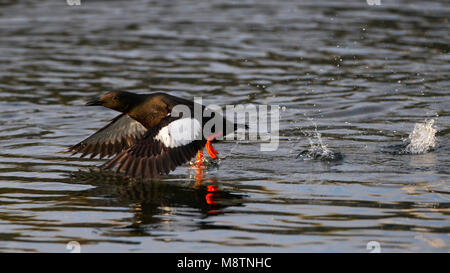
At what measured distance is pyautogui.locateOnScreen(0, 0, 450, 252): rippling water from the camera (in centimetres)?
625

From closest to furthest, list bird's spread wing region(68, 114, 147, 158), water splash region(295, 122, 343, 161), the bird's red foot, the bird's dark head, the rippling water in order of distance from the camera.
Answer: the rippling water → the bird's red foot → the bird's dark head → water splash region(295, 122, 343, 161) → bird's spread wing region(68, 114, 147, 158)

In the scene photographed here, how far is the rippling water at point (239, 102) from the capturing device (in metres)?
6.25

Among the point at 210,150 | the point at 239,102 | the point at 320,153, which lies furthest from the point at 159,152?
the point at 239,102

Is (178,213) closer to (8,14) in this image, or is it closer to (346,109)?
(346,109)

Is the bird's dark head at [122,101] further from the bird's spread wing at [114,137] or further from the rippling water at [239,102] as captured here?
the rippling water at [239,102]

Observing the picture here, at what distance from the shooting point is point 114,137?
8906 millimetres

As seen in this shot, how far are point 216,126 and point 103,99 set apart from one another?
1.29 metres

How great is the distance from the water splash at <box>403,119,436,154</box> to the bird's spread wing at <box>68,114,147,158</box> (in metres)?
2.99

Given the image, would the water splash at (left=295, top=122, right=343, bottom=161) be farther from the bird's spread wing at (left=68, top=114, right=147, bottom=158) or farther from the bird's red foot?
the bird's spread wing at (left=68, top=114, right=147, bottom=158)

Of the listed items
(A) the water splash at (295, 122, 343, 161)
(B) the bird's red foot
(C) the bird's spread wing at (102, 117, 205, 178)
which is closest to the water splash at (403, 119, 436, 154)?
(A) the water splash at (295, 122, 343, 161)

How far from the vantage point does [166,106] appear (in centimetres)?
818

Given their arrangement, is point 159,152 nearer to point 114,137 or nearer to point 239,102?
point 114,137

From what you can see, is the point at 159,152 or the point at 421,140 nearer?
the point at 159,152

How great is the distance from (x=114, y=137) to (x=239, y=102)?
3.13 m
